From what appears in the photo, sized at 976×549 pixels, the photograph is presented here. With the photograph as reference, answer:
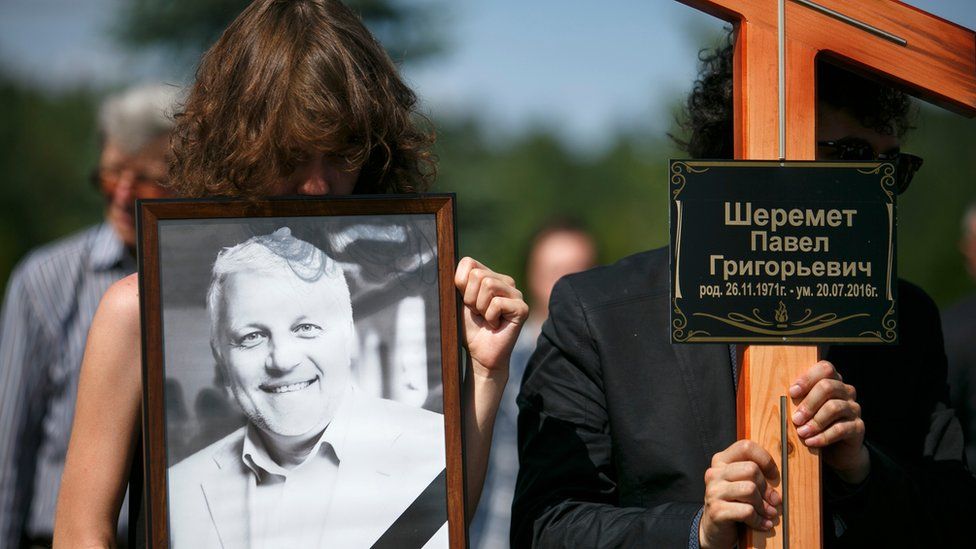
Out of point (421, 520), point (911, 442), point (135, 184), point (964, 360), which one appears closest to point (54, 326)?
point (135, 184)

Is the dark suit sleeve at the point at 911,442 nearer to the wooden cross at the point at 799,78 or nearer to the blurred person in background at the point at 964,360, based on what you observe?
the wooden cross at the point at 799,78

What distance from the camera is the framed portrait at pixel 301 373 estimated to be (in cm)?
162

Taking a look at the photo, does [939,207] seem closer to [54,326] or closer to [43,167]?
[43,167]

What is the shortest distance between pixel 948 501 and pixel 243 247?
127 cm

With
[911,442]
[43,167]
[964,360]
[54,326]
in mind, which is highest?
[43,167]

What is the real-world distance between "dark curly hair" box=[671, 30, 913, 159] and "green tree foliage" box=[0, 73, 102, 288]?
409cm

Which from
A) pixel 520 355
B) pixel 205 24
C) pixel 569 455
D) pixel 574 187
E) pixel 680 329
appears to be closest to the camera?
pixel 680 329

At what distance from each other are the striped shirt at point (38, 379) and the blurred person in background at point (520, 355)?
51.0 inches

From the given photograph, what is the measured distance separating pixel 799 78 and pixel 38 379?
8.08ft

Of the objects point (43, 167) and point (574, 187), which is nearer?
point (43, 167)

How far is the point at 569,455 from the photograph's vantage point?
1.91m

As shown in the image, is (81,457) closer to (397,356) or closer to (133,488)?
(133,488)

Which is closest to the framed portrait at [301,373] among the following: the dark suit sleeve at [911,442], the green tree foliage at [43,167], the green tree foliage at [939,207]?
the dark suit sleeve at [911,442]

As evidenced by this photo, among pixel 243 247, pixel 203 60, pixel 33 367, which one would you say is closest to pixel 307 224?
pixel 243 247
